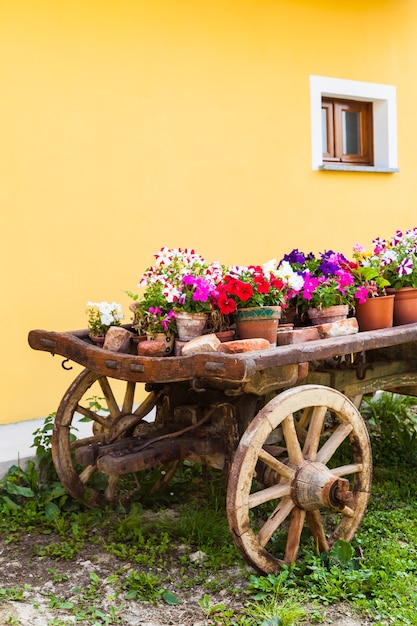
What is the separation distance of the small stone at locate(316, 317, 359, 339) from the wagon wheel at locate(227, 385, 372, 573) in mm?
317

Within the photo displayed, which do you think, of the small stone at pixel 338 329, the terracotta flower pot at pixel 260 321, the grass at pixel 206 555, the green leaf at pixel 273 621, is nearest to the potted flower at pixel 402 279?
the small stone at pixel 338 329

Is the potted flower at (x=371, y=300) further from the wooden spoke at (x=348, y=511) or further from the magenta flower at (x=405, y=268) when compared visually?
the wooden spoke at (x=348, y=511)

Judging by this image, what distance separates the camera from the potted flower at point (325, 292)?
3.57 metres

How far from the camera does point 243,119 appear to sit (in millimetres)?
5664

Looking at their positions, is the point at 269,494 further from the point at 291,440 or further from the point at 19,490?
the point at 19,490

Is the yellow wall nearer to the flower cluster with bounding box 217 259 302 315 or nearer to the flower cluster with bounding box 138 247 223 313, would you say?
the flower cluster with bounding box 138 247 223 313

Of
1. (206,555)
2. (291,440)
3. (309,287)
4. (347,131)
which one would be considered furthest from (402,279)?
(347,131)

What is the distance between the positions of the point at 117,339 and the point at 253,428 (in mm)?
846

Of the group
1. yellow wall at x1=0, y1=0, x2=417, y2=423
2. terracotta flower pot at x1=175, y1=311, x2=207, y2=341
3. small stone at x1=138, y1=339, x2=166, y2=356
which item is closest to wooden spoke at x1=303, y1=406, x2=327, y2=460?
terracotta flower pot at x1=175, y1=311, x2=207, y2=341

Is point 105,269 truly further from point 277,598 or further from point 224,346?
point 277,598

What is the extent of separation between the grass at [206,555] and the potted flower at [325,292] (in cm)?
106

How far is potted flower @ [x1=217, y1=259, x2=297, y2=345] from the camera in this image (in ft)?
10.8

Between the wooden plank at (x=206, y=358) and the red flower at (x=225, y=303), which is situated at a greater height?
the red flower at (x=225, y=303)

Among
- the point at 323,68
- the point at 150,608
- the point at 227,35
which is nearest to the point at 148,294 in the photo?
the point at 150,608
